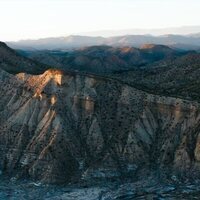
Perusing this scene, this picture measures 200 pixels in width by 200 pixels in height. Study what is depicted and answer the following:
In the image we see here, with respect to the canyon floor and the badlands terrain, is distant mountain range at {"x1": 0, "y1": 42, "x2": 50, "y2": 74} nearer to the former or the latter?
the badlands terrain

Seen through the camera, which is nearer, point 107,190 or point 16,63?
point 107,190

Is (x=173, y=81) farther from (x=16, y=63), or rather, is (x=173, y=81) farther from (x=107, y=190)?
(x=107, y=190)

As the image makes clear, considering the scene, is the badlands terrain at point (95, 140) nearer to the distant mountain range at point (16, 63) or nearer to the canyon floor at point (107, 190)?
the canyon floor at point (107, 190)

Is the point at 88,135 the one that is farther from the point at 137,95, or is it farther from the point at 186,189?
the point at 186,189

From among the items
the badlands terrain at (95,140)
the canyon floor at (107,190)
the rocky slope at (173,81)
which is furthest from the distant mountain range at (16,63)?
the canyon floor at (107,190)

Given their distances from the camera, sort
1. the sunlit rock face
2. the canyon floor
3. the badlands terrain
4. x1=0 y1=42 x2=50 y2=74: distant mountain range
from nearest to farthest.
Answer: the canyon floor
the badlands terrain
the sunlit rock face
x1=0 y1=42 x2=50 y2=74: distant mountain range

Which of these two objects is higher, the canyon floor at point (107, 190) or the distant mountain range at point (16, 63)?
the distant mountain range at point (16, 63)

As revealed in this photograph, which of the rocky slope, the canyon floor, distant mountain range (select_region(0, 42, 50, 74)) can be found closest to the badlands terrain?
the canyon floor

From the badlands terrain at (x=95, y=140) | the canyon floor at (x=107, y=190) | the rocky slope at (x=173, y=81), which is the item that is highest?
the rocky slope at (x=173, y=81)

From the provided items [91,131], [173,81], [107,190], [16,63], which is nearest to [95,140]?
[91,131]
